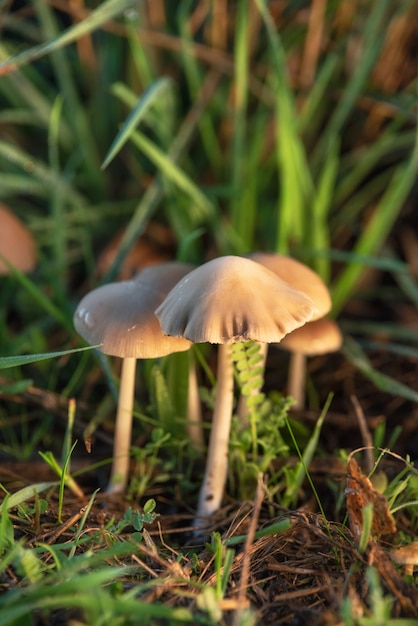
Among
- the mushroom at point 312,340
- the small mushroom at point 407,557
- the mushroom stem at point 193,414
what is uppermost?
the mushroom at point 312,340

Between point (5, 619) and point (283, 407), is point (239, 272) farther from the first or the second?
point (5, 619)

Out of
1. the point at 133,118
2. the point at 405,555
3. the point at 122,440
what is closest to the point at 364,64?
the point at 133,118

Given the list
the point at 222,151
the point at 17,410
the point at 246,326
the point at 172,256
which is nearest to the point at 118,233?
the point at 172,256

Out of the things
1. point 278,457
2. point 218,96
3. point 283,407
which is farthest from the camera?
point 218,96

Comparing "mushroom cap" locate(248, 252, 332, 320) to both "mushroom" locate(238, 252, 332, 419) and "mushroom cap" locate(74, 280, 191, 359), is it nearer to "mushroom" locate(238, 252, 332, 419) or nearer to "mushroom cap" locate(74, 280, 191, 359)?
"mushroom" locate(238, 252, 332, 419)

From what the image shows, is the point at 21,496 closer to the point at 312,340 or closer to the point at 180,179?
the point at 312,340

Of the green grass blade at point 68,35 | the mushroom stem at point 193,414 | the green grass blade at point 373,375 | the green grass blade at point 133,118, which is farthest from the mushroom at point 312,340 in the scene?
the green grass blade at point 68,35

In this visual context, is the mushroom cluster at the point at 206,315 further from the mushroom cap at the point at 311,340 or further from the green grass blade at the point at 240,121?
the green grass blade at the point at 240,121
